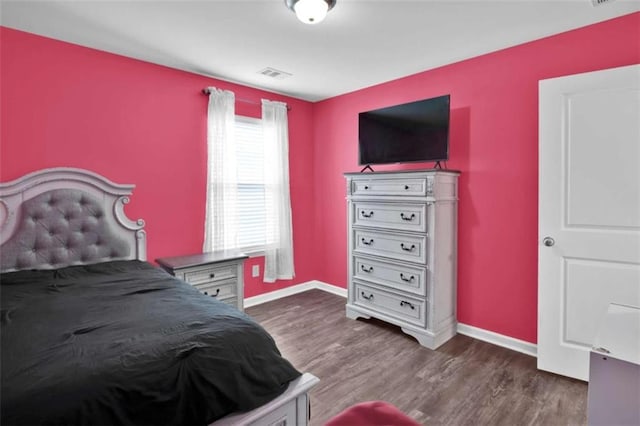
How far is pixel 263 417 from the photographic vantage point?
4.30 ft

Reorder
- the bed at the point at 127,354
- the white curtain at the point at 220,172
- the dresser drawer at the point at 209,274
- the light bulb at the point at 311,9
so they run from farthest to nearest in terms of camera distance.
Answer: the white curtain at the point at 220,172, the dresser drawer at the point at 209,274, the light bulb at the point at 311,9, the bed at the point at 127,354

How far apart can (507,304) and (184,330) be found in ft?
8.25

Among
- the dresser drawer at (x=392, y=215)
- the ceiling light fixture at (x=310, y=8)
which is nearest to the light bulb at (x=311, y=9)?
the ceiling light fixture at (x=310, y=8)

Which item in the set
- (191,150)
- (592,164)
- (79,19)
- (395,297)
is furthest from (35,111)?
(592,164)

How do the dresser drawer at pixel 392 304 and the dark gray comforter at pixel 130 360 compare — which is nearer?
the dark gray comforter at pixel 130 360

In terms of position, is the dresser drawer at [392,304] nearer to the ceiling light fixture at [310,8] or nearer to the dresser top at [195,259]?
the dresser top at [195,259]

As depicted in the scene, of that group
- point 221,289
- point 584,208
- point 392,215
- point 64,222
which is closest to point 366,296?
point 392,215

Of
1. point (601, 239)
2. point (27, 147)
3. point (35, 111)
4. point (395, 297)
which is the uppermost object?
point (35, 111)

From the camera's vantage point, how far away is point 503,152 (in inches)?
108

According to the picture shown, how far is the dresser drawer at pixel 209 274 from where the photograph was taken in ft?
9.03

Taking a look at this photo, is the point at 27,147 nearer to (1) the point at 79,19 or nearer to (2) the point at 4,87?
(2) the point at 4,87

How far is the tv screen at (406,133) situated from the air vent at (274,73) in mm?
843

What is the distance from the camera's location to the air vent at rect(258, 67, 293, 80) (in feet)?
10.4

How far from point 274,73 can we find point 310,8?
1.39m
